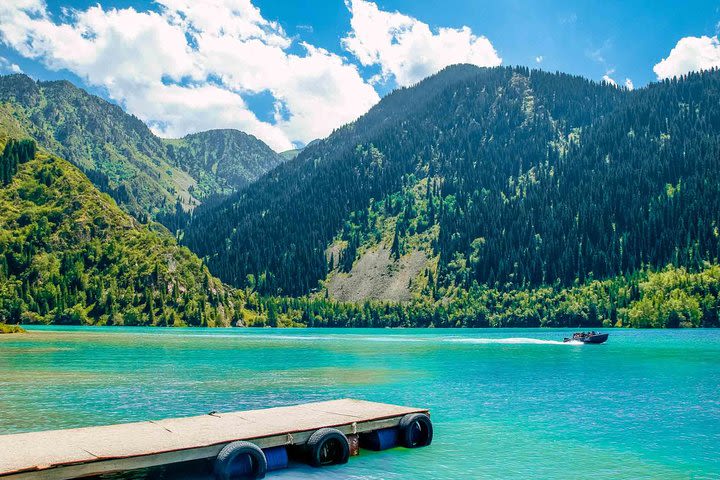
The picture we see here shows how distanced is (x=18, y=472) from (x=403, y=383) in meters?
50.2

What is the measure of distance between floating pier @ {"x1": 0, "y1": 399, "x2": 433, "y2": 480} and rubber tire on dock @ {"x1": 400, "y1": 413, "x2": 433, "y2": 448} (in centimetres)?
6

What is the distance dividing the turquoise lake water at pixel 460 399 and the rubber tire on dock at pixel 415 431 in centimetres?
76

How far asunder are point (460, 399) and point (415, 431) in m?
21.3

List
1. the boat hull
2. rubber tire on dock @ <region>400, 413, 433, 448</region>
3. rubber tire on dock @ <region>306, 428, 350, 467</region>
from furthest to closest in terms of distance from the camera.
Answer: the boat hull → rubber tire on dock @ <region>400, 413, 433, 448</region> → rubber tire on dock @ <region>306, 428, 350, 467</region>

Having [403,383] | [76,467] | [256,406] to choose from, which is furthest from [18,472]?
[403,383]

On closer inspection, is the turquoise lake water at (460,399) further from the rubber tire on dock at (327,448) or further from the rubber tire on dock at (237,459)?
the rubber tire on dock at (237,459)

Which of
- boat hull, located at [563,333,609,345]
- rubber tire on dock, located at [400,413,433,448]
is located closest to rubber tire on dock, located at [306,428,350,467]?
rubber tire on dock, located at [400,413,433,448]

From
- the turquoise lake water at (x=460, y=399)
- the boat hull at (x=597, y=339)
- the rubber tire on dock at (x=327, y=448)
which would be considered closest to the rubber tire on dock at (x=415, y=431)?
the turquoise lake water at (x=460, y=399)

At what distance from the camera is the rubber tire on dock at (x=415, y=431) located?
121 feet

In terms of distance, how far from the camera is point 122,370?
8250 cm

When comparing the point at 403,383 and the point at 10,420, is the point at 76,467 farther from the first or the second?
the point at 403,383

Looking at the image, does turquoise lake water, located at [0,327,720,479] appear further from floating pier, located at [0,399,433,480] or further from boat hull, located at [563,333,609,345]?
boat hull, located at [563,333,609,345]

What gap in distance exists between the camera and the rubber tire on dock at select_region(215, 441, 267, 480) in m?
28.5

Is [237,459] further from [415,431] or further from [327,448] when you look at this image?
[415,431]
